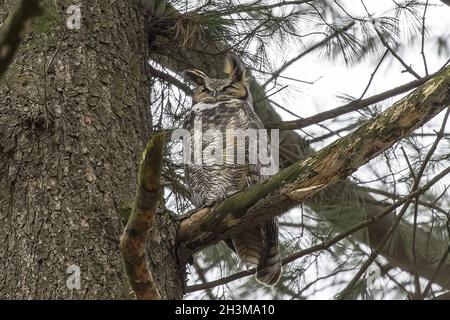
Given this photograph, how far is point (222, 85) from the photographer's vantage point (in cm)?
303

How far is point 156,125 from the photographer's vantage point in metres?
2.87

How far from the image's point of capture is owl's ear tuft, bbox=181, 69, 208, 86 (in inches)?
115

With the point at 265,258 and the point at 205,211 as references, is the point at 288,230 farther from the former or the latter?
the point at 205,211

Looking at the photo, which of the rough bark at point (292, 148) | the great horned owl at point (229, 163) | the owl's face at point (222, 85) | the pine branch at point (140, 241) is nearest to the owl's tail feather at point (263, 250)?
the great horned owl at point (229, 163)

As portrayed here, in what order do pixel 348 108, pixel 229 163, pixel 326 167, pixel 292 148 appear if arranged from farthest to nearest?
pixel 292 148
pixel 229 163
pixel 348 108
pixel 326 167

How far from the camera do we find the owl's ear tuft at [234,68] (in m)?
2.90

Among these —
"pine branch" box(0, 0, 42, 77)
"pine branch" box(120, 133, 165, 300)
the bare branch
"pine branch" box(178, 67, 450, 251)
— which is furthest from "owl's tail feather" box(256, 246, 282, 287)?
"pine branch" box(0, 0, 42, 77)

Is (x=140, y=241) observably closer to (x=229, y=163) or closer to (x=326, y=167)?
(x=326, y=167)

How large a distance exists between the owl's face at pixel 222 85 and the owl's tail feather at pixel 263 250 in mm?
591

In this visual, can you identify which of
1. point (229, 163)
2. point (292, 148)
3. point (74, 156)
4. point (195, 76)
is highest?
point (195, 76)

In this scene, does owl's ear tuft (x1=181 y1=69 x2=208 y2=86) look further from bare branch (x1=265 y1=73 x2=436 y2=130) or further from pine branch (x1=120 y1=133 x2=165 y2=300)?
pine branch (x1=120 y1=133 x2=165 y2=300)

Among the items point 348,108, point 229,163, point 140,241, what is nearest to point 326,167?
point 140,241

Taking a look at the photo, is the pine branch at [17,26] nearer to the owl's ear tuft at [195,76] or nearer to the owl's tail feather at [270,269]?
the owl's tail feather at [270,269]

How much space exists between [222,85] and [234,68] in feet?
0.35
